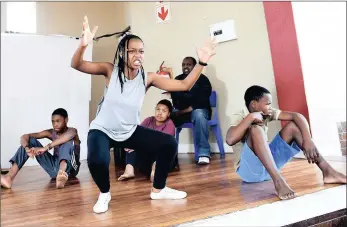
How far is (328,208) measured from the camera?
1.18 meters

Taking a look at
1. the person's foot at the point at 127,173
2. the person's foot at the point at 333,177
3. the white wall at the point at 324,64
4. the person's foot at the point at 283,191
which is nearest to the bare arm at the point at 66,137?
the person's foot at the point at 127,173

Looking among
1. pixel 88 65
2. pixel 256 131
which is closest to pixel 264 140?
pixel 256 131

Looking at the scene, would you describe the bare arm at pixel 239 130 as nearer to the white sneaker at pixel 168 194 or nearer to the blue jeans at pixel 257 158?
the blue jeans at pixel 257 158

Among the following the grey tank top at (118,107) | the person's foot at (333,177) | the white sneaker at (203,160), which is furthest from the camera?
the white sneaker at (203,160)

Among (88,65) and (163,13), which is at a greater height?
(163,13)

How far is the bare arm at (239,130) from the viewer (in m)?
1.25

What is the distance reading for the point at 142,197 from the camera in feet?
4.00

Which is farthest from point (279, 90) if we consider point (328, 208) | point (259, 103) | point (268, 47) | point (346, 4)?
point (328, 208)

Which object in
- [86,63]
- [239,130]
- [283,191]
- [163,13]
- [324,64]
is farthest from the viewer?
[324,64]

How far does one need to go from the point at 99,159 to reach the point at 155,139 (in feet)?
0.67

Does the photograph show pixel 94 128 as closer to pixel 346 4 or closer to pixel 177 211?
pixel 177 211

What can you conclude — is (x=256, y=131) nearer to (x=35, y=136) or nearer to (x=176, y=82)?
(x=176, y=82)

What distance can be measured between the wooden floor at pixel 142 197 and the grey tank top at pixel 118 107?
231 millimetres

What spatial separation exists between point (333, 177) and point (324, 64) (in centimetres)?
63
